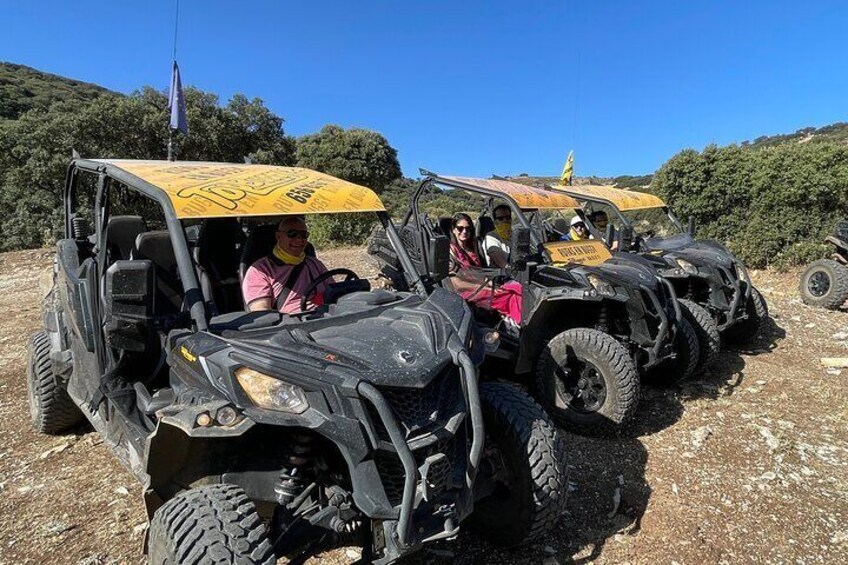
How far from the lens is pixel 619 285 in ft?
15.1

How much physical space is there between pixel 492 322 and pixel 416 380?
300cm

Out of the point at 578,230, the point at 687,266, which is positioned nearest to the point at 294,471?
the point at 687,266

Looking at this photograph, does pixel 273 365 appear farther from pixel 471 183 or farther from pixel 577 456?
pixel 471 183

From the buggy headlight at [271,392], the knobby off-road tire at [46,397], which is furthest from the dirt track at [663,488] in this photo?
the buggy headlight at [271,392]

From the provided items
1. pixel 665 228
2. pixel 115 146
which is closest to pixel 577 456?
pixel 665 228

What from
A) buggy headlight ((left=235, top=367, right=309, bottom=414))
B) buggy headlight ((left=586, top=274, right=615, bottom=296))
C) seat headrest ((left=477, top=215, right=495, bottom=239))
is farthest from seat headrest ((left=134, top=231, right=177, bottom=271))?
seat headrest ((left=477, top=215, right=495, bottom=239))

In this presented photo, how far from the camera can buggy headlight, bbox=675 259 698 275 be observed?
5.81 m

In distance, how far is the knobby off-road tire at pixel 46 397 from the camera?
156 inches

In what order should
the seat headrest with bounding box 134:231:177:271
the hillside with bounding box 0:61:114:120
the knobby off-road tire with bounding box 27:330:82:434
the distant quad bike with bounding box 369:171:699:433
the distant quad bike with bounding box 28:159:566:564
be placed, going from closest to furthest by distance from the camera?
the distant quad bike with bounding box 28:159:566:564, the seat headrest with bounding box 134:231:177:271, the knobby off-road tire with bounding box 27:330:82:434, the distant quad bike with bounding box 369:171:699:433, the hillside with bounding box 0:61:114:120

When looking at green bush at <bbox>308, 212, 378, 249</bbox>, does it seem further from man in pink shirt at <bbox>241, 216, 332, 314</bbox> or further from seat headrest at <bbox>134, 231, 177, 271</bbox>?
man in pink shirt at <bbox>241, 216, 332, 314</bbox>

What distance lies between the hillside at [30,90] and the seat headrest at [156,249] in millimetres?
24682

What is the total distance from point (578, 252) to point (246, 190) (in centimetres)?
363

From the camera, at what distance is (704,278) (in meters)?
5.87

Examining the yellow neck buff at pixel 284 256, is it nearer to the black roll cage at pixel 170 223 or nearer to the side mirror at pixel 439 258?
the black roll cage at pixel 170 223
